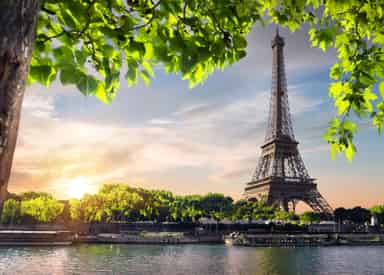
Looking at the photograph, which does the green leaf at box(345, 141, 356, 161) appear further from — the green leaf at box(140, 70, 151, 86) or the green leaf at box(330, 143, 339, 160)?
the green leaf at box(140, 70, 151, 86)

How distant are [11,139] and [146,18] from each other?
83.5 inches

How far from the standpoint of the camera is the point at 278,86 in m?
91.6

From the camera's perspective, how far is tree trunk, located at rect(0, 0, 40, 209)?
168 centimetres

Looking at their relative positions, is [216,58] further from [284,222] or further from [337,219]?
[337,219]

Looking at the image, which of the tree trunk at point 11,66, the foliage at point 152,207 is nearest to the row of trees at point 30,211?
the foliage at point 152,207

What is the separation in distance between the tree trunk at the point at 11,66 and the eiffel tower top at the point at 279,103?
83.6 metres

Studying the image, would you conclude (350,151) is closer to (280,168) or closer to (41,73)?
(41,73)

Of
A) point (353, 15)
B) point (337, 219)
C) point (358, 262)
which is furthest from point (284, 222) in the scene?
point (353, 15)

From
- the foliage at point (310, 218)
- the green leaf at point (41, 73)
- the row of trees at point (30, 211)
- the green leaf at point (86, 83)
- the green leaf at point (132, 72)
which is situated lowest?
the foliage at point (310, 218)

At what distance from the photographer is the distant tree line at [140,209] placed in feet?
236

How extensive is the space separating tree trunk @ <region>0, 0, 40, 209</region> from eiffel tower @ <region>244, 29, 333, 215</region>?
256 feet

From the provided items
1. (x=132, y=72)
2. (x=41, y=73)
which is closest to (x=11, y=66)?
(x=41, y=73)

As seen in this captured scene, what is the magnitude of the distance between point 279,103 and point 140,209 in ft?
134

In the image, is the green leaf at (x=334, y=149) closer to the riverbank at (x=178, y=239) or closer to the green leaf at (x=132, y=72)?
the green leaf at (x=132, y=72)
